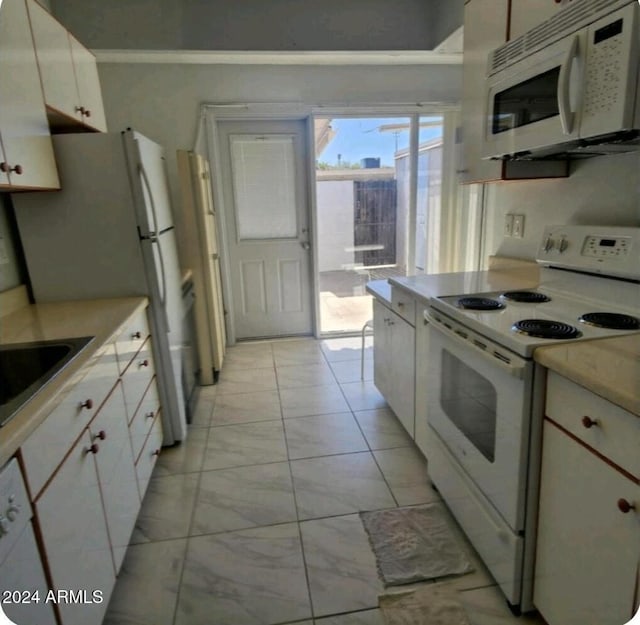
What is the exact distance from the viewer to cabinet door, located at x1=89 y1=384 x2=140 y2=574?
142cm

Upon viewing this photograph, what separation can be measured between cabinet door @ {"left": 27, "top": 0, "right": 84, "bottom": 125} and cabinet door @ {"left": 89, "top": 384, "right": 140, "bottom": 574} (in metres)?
1.34

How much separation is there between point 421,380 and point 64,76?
2.24 metres

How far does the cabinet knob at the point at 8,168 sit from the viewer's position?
4.92 feet

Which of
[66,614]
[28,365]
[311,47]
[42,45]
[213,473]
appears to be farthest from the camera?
[311,47]

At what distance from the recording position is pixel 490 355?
4.40 ft

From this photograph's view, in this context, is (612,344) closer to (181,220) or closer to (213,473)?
(213,473)

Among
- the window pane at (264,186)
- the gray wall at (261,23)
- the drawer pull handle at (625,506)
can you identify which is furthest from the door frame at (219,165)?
the drawer pull handle at (625,506)

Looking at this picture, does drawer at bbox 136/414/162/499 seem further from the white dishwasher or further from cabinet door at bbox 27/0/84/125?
cabinet door at bbox 27/0/84/125

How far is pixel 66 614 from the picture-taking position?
1.09 m

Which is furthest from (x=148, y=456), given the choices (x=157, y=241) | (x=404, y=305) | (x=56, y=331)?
(x=404, y=305)

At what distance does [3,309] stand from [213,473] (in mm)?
→ 1231

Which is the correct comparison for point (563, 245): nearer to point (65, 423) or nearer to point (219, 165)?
point (65, 423)

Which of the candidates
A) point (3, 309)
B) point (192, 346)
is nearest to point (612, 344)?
point (3, 309)

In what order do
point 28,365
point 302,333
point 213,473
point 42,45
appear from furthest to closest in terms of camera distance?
1. point 302,333
2. point 213,473
3. point 42,45
4. point 28,365
